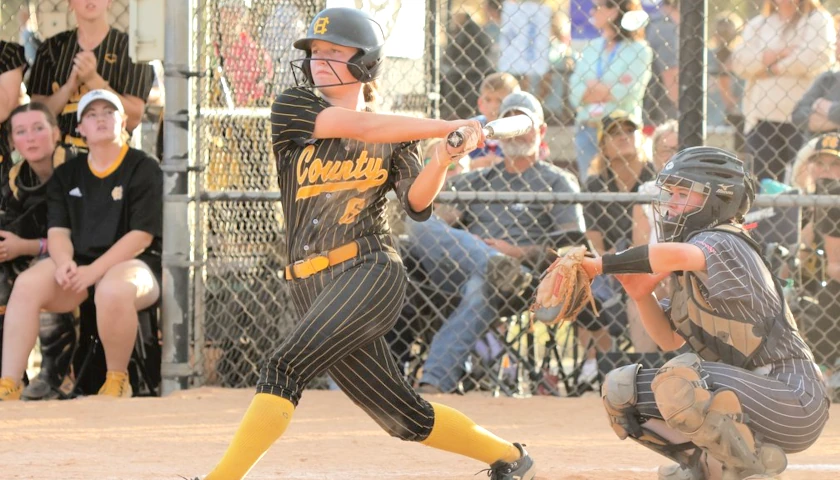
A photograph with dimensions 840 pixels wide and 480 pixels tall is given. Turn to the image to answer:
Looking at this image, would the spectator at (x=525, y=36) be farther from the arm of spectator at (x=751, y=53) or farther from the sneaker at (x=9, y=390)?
the sneaker at (x=9, y=390)

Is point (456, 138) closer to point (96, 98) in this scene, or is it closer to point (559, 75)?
point (96, 98)

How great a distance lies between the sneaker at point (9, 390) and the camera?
216 inches

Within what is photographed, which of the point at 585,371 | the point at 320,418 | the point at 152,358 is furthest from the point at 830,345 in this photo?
the point at 152,358

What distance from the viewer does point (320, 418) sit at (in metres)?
5.21

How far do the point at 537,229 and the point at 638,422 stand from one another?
108 inches

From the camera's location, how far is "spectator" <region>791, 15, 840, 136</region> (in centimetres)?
623

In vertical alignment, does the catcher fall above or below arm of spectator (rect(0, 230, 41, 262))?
above

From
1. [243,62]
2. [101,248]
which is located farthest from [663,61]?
[101,248]

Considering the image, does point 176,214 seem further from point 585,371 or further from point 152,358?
point 585,371

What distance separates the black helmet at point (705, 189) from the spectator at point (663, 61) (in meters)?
3.45

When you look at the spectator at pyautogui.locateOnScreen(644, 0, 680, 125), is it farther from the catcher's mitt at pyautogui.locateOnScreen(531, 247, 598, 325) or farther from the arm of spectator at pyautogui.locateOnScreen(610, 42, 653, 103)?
the catcher's mitt at pyautogui.locateOnScreen(531, 247, 598, 325)

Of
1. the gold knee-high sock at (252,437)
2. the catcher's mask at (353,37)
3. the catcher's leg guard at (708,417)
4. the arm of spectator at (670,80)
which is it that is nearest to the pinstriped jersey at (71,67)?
the catcher's mask at (353,37)

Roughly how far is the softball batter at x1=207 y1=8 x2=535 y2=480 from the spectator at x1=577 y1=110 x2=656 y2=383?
2605 mm

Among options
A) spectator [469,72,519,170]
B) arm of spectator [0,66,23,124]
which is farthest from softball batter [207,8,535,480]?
arm of spectator [0,66,23,124]
